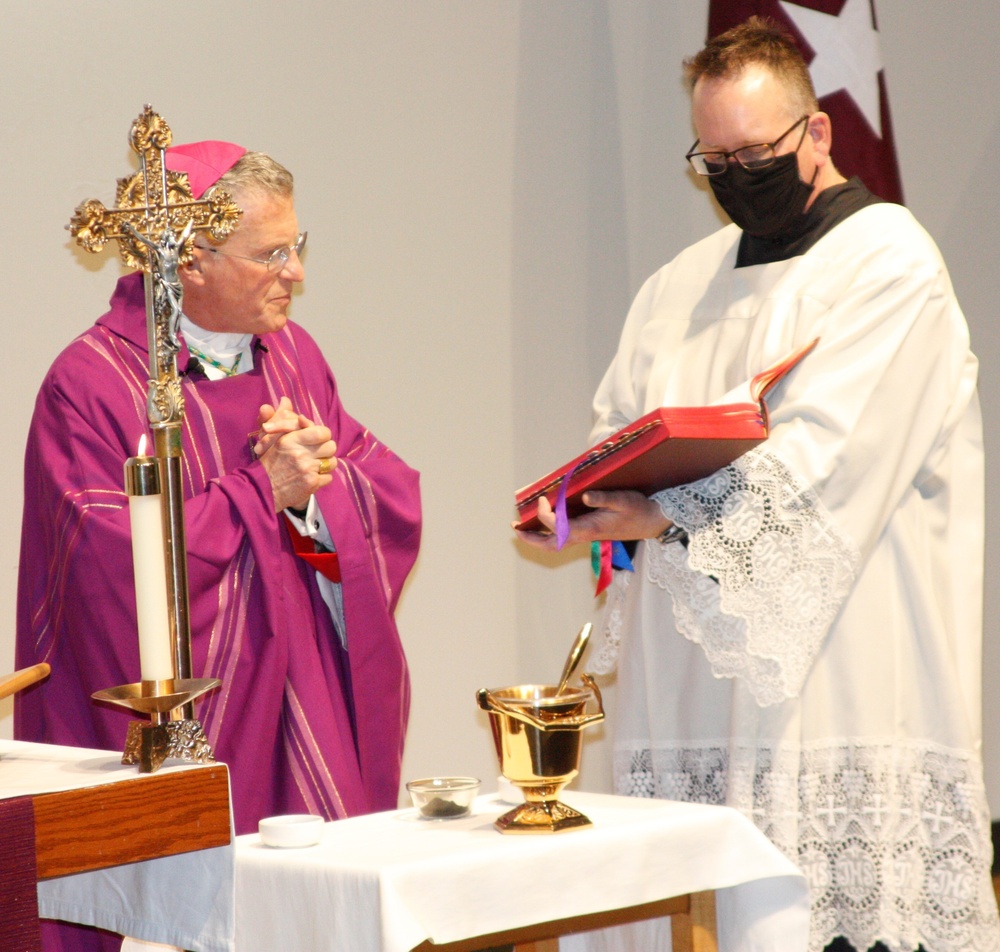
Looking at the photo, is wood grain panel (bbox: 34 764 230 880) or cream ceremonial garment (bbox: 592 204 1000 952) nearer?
wood grain panel (bbox: 34 764 230 880)

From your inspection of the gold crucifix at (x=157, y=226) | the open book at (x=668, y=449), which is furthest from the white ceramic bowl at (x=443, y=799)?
the gold crucifix at (x=157, y=226)

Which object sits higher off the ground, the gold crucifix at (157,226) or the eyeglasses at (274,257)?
the eyeglasses at (274,257)

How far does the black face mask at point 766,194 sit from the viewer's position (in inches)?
121

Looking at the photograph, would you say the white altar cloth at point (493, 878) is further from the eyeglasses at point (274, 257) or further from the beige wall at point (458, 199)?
the beige wall at point (458, 199)

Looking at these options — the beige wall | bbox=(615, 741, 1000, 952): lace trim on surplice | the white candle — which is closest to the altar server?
bbox=(615, 741, 1000, 952): lace trim on surplice

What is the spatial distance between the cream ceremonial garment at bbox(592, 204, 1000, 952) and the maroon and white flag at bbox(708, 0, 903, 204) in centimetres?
126

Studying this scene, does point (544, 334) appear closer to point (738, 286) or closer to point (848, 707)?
point (738, 286)

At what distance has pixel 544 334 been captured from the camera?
16.3 feet

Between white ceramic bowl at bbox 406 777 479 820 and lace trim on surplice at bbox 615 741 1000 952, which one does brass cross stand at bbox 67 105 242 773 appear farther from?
lace trim on surplice at bbox 615 741 1000 952

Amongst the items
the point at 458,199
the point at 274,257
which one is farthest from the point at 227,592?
the point at 458,199

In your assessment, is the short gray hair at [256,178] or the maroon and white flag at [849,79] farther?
the maroon and white flag at [849,79]

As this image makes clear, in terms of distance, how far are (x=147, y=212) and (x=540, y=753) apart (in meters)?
1.06

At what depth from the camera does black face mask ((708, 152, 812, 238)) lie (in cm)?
307

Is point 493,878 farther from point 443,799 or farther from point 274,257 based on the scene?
point 274,257
